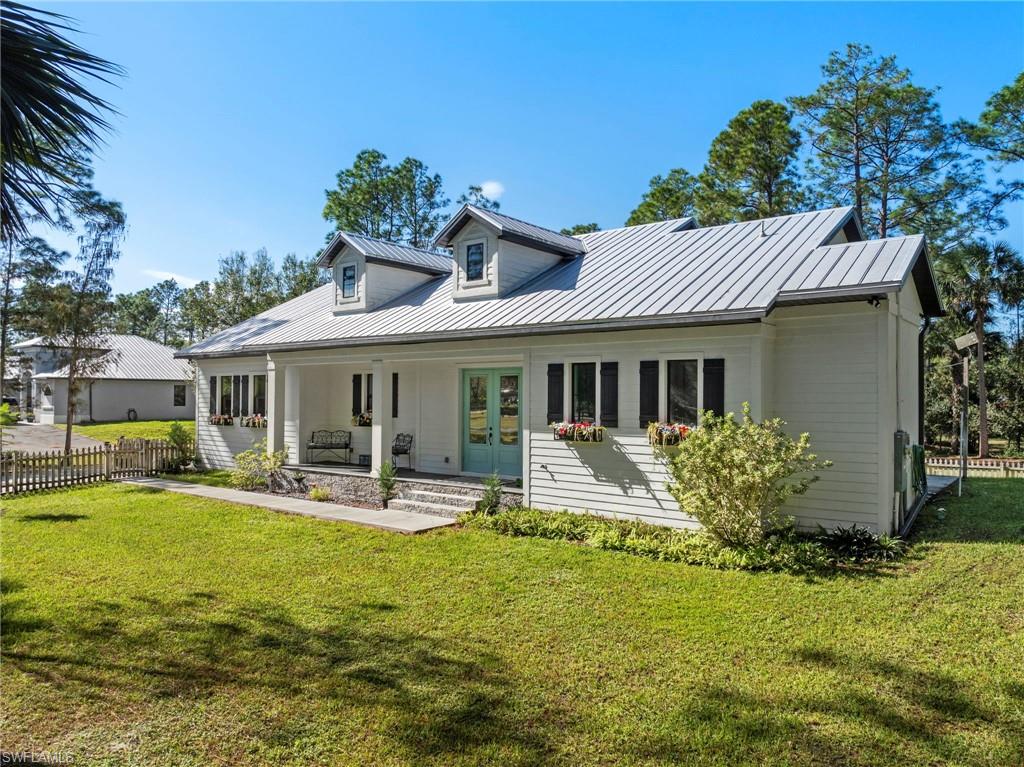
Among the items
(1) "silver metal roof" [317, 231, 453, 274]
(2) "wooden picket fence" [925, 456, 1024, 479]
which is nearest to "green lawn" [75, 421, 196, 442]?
(1) "silver metal roof" [317, 231, 453, 274]

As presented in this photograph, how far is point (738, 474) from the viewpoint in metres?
7.73

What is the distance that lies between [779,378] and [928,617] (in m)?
3.82

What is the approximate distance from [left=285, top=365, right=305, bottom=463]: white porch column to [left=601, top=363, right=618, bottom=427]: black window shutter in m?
8.31

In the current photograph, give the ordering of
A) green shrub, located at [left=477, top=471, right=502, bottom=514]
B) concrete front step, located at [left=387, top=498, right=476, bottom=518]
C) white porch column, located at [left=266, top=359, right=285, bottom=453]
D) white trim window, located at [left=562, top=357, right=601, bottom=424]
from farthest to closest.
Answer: white porch column, located at [left=266, top=359, right=285, bottom=453]
concrete front step, located at [left=387, top=498, right=476, bottom=518]
green shrub, located at [left=477, top=471, right=502, bottom=514]
white trim window, located at [left=562, top=357, right=601, bottom=424]

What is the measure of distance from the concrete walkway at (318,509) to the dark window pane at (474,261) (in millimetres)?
5028

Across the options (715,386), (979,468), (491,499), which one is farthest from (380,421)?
(979,468)

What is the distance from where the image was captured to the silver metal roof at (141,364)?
32625 millimetres

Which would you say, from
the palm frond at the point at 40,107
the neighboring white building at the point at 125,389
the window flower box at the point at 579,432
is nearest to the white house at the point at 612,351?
the window flower box at the point at 579,432

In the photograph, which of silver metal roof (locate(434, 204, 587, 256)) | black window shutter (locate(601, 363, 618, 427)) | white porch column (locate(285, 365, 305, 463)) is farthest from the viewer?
white porch column (locate(285, 365, 305, 463))

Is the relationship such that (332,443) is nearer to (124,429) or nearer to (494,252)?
(494,252)

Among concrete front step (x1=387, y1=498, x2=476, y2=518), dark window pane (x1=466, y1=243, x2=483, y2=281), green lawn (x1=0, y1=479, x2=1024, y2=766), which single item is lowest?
green lawn (x1=0, y1=479, x2=1024, y2=766)

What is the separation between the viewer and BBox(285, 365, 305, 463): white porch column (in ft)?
49.1

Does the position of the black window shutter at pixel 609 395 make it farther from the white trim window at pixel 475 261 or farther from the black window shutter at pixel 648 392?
the white trim window at pixel 475 261

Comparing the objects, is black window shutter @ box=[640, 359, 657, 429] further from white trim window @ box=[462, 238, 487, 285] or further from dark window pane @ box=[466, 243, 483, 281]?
dark window pane @ box=[466, 243, 483, 281]
